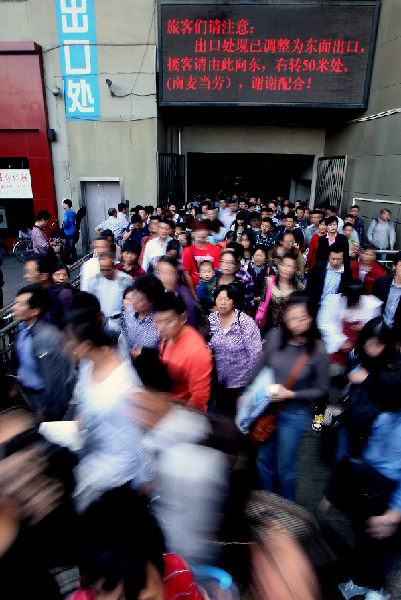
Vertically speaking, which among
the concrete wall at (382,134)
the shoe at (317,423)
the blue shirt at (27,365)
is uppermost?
the concrete wall at (382,134)

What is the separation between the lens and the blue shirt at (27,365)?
10.2 ft

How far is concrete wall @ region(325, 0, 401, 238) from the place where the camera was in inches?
344

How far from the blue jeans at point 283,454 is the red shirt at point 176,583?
4.38 feet

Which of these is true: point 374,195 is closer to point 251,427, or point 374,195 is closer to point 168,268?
point 168,268

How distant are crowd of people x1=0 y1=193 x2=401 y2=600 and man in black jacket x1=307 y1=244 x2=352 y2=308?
2.21 feet

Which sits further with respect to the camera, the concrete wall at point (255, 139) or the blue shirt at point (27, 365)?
the concrete wall at point (255, 139)

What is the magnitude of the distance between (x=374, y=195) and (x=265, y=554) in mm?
9940

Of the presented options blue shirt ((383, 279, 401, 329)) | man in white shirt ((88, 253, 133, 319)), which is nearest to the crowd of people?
blue shirt ((383, 279, 401, 329))

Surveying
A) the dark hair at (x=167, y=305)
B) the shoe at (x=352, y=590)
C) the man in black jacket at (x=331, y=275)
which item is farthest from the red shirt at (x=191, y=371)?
the man in black jacket at (x=331, y=275)

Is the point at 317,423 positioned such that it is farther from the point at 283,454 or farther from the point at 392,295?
the point at 392,295

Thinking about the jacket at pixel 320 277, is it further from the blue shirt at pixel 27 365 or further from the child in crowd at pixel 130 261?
the blue shirt at pixel 27 365

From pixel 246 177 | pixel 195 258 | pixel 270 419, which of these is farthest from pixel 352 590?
pixel 246 177

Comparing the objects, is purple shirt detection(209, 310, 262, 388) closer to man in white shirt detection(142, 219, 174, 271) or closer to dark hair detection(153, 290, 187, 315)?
dark hair detection(153, 290, 187, 315)

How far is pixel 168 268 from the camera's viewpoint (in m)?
3.85
